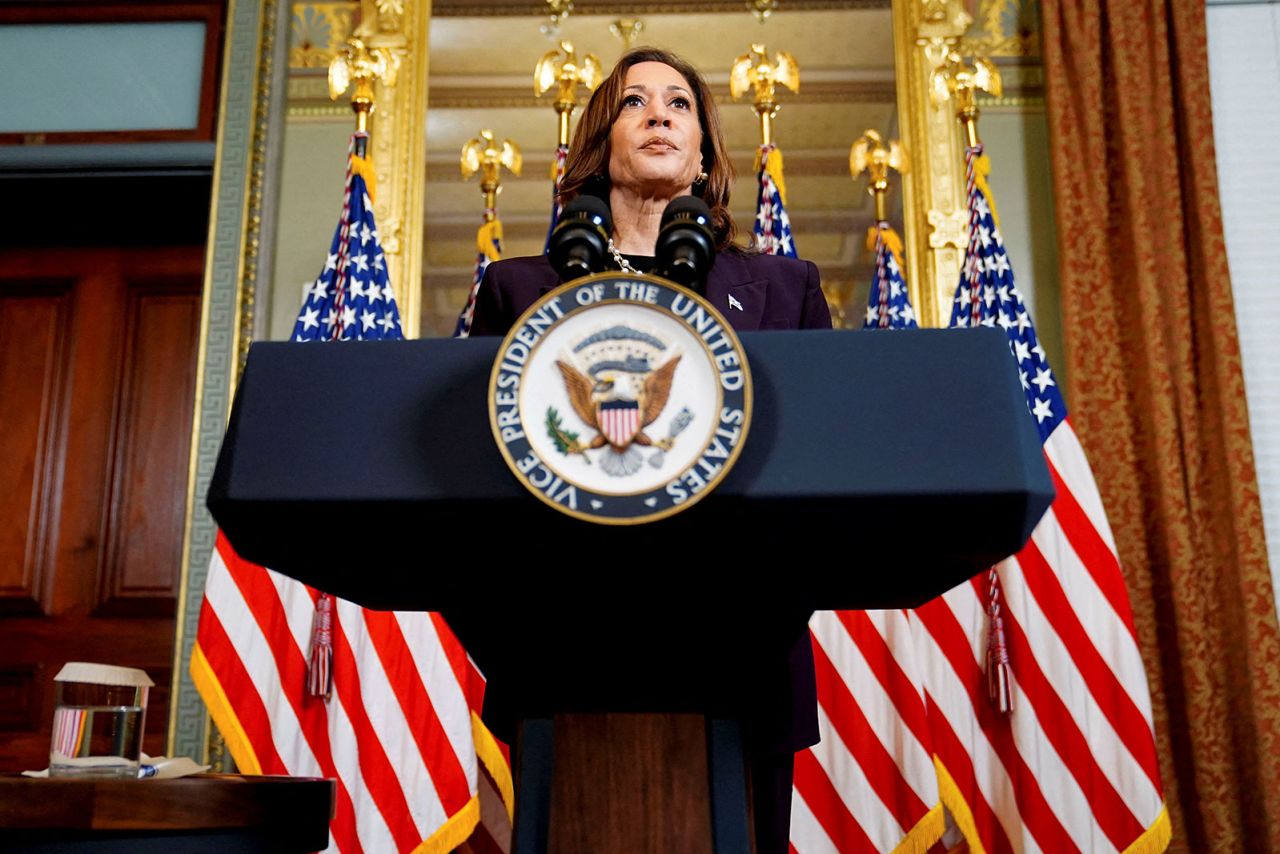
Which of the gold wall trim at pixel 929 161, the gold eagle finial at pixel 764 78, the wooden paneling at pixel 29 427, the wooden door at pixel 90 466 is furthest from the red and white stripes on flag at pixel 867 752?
the wooden paneling at pixel 29 427

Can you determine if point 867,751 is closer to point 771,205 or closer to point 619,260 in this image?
point 771,205

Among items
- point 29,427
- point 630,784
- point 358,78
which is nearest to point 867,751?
point 630,784

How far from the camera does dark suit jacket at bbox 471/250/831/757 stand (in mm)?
1185

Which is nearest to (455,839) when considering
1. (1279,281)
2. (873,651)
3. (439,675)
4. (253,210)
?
(439,675)

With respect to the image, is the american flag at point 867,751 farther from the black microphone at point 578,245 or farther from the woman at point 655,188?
the black microphone at point 578,245

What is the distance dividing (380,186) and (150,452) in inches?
46.2

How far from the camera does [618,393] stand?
2.45 ft

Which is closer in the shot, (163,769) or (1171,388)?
(163,769)

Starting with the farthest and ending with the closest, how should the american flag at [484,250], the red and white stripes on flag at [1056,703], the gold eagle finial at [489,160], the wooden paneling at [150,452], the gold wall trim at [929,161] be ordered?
the wooden paneling at [150,452], the gold wall trim at [929,161], the gold eagle finial at [489,160], the american flag at [484,250], the red and white stripes on flag at [1056,703]

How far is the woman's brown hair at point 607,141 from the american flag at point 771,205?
6.00 feet

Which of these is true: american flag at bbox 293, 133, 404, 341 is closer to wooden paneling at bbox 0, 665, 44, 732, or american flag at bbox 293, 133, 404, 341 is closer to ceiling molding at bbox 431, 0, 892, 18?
ceiling molding at bbox 431, 0, 892, 18

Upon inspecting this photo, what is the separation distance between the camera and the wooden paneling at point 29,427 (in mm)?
3869

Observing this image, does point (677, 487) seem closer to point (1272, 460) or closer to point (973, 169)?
point (973, 169)

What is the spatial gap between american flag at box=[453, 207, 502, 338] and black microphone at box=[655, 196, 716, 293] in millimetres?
2536
